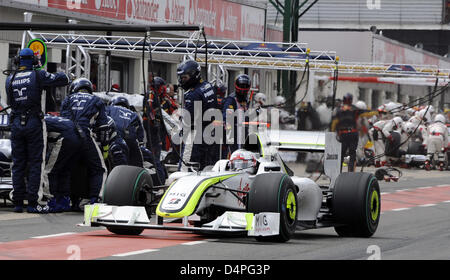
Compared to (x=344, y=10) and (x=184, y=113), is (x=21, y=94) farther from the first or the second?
(x=344, y=10)

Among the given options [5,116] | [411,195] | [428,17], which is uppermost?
[428,17]

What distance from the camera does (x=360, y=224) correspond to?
40.0 ft

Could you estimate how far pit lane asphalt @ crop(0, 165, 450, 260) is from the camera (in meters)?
10.1

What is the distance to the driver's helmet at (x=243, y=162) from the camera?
12062mm

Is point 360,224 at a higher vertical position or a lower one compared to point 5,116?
lower

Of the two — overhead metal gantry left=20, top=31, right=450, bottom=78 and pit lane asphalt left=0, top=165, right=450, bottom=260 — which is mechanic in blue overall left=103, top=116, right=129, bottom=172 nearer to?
pit lane asphalt left=0, top=165, right=450, bottom=260

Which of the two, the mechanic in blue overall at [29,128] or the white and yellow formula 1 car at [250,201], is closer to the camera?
the white and yellow formula 1 car at [250,201]

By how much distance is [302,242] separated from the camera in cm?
1155

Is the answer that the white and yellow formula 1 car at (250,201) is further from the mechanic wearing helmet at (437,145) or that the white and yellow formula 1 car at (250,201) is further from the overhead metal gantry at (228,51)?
the mechanic wearing helmet at (437,145)

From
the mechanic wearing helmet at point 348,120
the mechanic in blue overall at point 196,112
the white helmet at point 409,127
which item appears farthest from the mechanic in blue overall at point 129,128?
the white helmet at point 409,127

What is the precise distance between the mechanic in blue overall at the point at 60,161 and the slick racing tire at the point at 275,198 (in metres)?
4.79

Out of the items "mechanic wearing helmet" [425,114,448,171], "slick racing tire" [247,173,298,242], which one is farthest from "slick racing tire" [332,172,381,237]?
"mechanic wearing helmet" [425,114,448,171]
